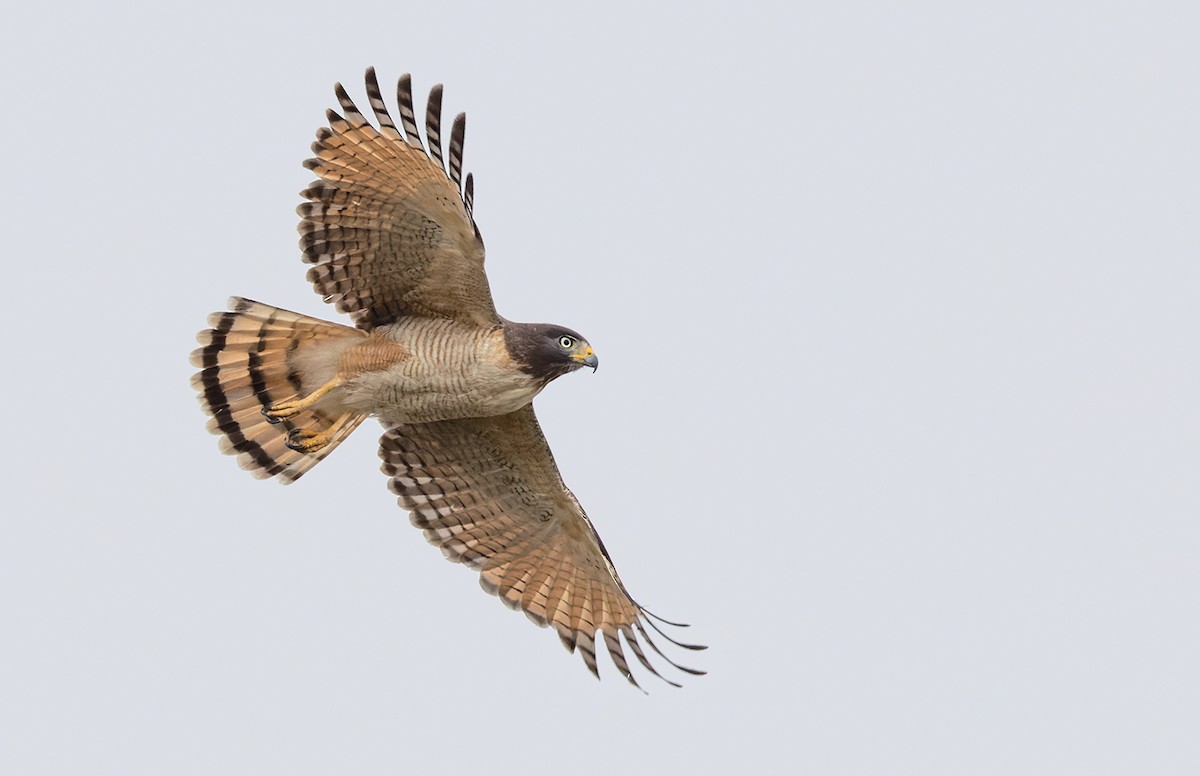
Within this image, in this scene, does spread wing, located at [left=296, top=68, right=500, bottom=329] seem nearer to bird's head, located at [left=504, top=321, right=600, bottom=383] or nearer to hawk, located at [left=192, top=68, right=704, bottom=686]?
hawk, located at [left=192, top=68, right=704, bottom=686]

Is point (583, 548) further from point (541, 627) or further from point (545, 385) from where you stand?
point (545, 385)

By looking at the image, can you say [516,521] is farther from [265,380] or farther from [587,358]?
[265,380]

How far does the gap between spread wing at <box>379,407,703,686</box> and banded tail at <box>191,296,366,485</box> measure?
635 millimetres

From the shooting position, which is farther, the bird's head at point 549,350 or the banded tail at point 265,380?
the banded tail at point 265,380

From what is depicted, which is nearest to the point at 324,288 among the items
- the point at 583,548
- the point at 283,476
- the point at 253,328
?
the point at 253,328

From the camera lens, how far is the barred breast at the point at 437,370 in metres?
11.5

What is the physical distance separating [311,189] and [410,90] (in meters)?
0.89

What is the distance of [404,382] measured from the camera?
11695 millimetres

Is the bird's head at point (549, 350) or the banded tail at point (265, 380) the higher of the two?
the bird's head at point (549, 350)

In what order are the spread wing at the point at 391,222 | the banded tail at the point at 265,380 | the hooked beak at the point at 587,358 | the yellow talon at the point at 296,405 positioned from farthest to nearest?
the banded tail at the point at 265,380
the yellow talon at the point at 296,405
the hooked beak at the point at 587,358
the spread wing at the point at 391,222

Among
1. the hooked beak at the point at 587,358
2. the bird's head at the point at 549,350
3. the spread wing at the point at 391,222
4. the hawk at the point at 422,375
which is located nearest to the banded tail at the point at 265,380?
the hawk at the point at 422,375

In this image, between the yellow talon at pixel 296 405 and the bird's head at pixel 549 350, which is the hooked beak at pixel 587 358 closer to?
the bird's head at pixel 549 350

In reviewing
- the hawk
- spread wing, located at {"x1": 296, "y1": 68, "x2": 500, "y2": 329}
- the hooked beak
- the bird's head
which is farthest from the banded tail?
the hooked beak

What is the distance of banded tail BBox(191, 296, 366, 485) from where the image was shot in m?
11.8
